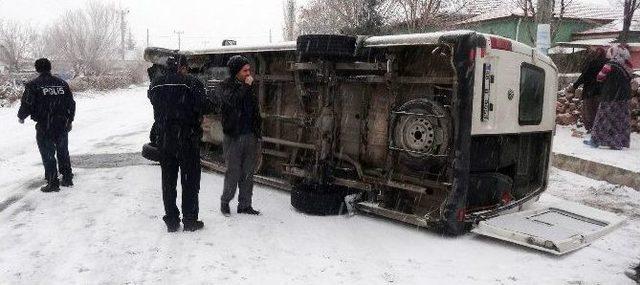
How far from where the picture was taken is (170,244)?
4.72m

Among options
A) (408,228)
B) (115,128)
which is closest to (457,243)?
(408,228)

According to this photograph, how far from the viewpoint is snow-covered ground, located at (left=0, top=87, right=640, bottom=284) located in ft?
13.4

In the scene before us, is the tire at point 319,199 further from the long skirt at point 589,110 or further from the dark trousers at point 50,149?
the long skirt at point 589,110

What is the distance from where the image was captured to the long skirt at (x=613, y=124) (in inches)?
358

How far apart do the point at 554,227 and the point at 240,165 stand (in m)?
3.36

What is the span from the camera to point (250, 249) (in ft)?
15.3

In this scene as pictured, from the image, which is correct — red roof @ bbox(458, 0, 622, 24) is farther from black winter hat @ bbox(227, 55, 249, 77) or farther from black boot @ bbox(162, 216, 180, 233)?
black boot @ bbox(162, 216, 180, 233)

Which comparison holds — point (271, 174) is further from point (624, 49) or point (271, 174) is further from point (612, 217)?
point (624, 49)

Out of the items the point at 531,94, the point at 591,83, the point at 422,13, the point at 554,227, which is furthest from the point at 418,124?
the point at 422,13

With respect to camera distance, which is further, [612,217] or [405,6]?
[405,6]

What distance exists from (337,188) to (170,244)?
208 centimetres

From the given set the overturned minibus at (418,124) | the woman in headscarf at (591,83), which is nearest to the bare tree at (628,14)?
the woman in headscarf at (591,83)

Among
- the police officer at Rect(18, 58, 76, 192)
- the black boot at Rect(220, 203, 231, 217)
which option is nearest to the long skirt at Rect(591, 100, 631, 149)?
the black boot at Rect(220, 203, 231, 217)

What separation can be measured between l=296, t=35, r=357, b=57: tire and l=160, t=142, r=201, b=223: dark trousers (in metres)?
1.63
